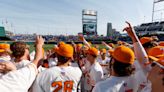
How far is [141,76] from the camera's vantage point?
116 inches

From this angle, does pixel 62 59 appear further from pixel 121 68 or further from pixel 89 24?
pixel 89 24

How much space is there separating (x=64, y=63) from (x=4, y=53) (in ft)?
4.52

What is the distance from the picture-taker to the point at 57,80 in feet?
10.2

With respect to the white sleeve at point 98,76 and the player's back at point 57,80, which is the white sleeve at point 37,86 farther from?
the white sleeve at point 98,76

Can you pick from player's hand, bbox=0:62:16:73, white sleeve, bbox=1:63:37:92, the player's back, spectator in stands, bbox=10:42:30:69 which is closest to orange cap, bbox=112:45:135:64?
the player's back

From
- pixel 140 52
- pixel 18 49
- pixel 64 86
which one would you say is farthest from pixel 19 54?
pixel 140 52

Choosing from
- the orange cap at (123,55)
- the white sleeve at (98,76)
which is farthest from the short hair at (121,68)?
the white sleeve at (98,76)

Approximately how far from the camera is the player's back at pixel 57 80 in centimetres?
300

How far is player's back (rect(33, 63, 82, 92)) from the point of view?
3.00 meters

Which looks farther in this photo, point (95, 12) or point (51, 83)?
point (95, 12)

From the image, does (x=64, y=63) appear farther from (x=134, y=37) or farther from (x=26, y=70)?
(x=134, y=37)

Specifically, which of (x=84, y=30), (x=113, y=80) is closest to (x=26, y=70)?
(x=113, y=80)

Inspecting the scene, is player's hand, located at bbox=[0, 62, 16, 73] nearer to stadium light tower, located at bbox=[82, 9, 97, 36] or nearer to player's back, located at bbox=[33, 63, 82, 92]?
player's back, located at bbox=[33, 63, 82, 92]

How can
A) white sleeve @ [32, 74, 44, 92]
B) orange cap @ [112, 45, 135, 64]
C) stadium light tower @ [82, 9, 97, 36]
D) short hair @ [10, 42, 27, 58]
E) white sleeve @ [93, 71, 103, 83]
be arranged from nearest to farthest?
1. orange cap @ [112, 45, 135, 64]
2. white sleeve @ [32, 74, 44, 92]
3. short hair @ [10, 42, 27, 58]
4. white sleeve @ [93, 71, 103, 83]
5. stadium light tower @ [82, 9, 97, 36]
